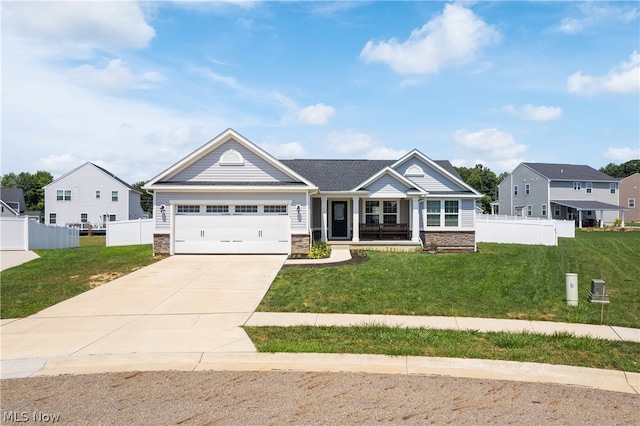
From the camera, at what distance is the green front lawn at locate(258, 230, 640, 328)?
932 cm

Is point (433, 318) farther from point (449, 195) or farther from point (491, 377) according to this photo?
point (449, 195)

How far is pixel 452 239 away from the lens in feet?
74.2

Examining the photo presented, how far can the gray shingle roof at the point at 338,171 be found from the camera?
22562mm

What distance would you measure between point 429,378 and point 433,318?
121 inches

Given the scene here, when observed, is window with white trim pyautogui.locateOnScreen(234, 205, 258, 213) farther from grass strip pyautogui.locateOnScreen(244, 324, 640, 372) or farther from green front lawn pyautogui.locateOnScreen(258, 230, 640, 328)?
grass strip pyautogui.locateOnScreen(244, 324, 640, 372)

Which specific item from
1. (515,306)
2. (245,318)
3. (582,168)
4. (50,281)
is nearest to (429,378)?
(245,318)

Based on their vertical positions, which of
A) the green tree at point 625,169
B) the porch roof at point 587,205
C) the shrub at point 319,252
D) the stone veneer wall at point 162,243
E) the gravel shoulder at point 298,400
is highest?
the green tree at point 625,169

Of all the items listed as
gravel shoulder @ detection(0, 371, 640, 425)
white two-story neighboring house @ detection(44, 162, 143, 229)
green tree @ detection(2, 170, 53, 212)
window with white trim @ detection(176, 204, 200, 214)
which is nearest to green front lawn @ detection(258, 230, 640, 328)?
gravel shoulder @ detection(0, 371, 640, 425)

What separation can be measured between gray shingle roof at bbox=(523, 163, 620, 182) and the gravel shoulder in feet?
149

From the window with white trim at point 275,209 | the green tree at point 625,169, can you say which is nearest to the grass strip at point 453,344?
the window with white trim at point 275,209

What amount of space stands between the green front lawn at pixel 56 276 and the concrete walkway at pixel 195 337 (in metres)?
0.70

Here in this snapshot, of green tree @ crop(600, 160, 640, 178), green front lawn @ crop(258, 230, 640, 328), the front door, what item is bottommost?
green front lawn @ crop(258, 230, 640, 328)

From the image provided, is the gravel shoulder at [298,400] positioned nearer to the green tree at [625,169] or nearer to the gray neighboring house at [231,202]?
the gray neighboring house at [231,202]

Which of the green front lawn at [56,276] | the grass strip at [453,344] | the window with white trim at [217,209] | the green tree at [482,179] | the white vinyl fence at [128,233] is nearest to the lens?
the grass strip at [453,344]
